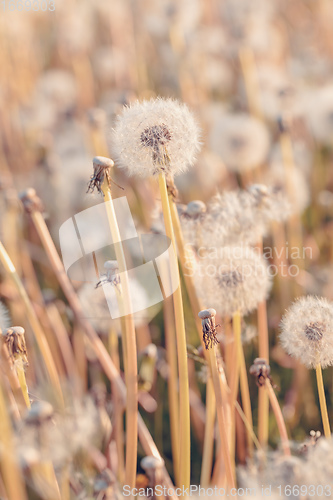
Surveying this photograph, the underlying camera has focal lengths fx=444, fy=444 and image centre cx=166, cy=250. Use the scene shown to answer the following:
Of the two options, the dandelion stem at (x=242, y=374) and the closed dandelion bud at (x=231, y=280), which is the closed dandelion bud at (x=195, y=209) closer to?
the closed dandelion bud at (x=231, y=280)

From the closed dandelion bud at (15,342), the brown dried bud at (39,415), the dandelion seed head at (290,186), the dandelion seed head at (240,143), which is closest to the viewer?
the brown dried bud at (39,415)

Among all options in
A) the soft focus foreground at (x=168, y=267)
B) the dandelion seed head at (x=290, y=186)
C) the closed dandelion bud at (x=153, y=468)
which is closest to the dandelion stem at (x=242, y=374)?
the soft focus foreground at (x=168, y=267)

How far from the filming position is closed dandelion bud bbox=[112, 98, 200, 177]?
25.5 inches

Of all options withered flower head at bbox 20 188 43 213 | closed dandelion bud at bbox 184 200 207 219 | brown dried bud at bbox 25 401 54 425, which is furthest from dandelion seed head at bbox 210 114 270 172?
brown dried bud at bbox 25 401 54 425

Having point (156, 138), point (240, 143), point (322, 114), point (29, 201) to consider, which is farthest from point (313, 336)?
point (322, 114)

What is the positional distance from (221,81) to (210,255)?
85.4 inches

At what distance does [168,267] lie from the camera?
778mm

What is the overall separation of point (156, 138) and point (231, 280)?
288 millimetres

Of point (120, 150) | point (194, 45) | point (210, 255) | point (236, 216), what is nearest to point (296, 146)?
point (194, 45)

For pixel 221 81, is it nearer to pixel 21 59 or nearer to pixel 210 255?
pixel 21 59

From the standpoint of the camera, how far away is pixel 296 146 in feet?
6.72

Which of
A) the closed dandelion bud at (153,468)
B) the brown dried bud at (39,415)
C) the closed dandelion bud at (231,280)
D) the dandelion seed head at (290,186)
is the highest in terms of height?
the dandelion seed head at (290,186)

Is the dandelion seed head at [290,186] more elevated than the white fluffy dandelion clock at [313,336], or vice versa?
the dandelion seed head at [290,186]

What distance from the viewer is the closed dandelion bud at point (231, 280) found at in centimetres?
77
